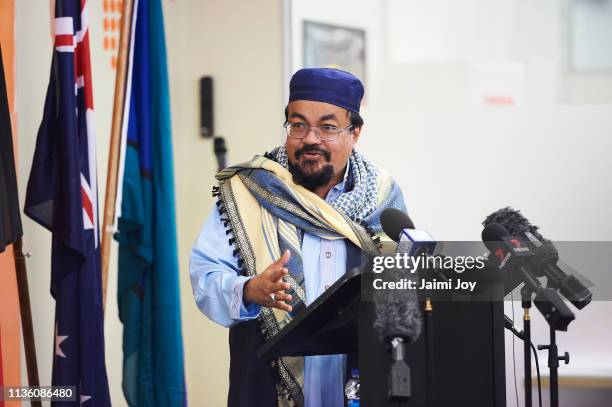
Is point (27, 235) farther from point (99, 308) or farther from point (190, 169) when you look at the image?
point (190, 169)

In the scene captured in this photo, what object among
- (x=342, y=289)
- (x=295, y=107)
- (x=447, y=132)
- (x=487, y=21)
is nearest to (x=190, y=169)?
(x=447, y=132)

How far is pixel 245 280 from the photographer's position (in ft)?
7.61

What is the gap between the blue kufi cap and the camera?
2572 mm

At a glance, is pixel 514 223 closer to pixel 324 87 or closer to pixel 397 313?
pixel 397 313

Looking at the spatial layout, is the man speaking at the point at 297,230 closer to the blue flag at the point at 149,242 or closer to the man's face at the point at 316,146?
the man's face at the point at 316,146

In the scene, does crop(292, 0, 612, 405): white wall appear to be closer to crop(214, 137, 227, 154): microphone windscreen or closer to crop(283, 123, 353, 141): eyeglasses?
crop(214, 137, 227, 154): microphone windscreen

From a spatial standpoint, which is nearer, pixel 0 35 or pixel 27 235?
pixel 0 35

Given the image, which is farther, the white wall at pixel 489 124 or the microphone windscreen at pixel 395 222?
the white wall at pixel 489 124

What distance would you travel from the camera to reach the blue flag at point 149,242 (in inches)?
142

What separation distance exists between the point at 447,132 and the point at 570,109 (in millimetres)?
611

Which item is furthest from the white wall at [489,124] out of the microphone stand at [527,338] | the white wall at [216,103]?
the microphone stand at [527,338]

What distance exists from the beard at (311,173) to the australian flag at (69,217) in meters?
0.71

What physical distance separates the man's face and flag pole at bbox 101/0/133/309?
101 centimetres

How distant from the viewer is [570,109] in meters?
4.46
